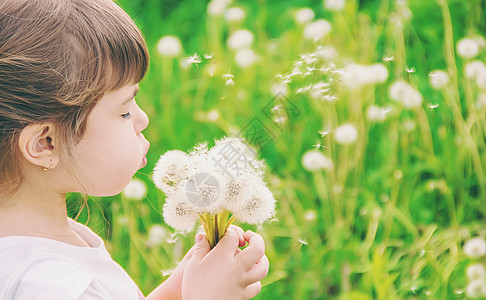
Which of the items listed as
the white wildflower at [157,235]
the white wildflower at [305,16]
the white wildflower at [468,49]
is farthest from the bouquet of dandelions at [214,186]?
the white wildflower at [305,16]

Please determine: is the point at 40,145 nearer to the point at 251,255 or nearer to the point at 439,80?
the point at 251,255

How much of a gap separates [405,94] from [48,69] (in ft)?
3.99

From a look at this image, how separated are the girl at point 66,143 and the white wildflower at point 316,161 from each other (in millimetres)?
899

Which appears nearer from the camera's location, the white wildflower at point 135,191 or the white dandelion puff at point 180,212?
the white dandelion puff at point 180,212

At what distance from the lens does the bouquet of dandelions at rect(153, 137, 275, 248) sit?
757 mm

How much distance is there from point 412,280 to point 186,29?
1.40 meters

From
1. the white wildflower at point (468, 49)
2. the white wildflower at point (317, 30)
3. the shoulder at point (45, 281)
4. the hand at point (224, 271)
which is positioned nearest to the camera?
the shoulder at point (45, 281)

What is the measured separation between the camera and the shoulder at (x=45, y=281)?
70 cm

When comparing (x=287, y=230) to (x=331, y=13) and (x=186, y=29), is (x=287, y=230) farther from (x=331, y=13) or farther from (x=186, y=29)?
(x=186, y=29)

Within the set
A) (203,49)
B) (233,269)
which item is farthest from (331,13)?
(233,269)

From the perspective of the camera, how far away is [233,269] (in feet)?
2.67

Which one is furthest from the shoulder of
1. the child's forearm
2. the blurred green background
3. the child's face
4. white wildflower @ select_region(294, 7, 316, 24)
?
white wildflower @ select_region(294, 7, 316, 24)

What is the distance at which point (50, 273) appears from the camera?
716 mm

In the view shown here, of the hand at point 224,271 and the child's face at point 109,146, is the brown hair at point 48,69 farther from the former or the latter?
the hand at point 224,271
